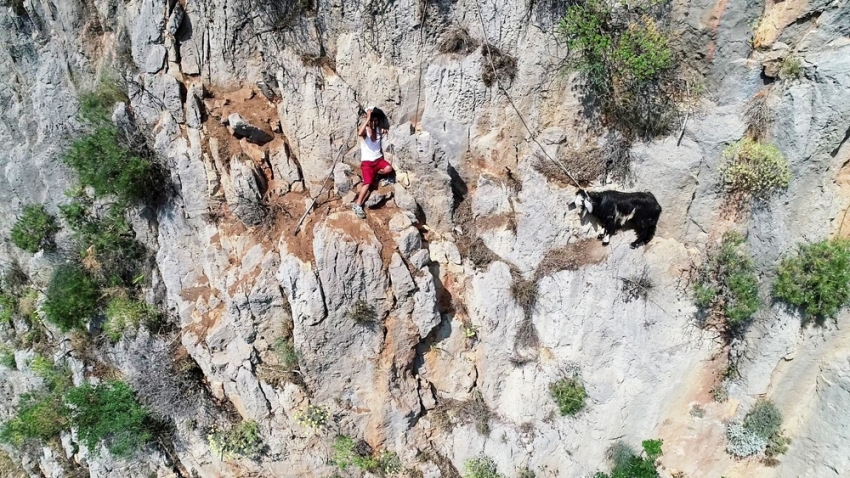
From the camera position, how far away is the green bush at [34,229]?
Answer: 9.26 meters

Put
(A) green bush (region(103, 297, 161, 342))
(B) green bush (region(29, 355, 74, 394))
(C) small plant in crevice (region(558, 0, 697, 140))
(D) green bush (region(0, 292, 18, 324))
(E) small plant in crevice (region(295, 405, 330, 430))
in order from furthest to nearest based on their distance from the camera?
(D) green bush (region(0, 292, 18, 324))
(B) green bush (region(29, 355, 74, 394))
(A) green bush (region(103, 297, 161, 342))
(E) small plant in crevice (region(295, 405, 330, 430))
(C) small plant in crevice (region(558, 0, 697, 140))

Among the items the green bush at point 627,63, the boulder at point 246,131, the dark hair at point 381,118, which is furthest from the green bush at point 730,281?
the boulder at point 246,131

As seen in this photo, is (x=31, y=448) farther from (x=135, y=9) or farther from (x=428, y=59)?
(x=428, y=59)

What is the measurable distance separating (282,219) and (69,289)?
5.05 m

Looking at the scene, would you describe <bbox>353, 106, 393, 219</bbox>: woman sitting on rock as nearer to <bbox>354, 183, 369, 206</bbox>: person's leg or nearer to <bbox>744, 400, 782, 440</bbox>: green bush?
<bbox>354, 183, 369, 206</bbox>: person's leg

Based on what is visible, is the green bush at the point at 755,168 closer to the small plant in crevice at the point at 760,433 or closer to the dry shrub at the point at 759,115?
the dry shrub at the point at 759,115

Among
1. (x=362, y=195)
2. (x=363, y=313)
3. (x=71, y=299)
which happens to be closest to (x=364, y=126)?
(x=362, y=195)

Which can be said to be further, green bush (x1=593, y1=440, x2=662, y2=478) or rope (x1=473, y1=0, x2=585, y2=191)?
green bush (x1=593, y1=440, x2=662, y2=478)

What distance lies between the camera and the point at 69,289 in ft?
27.8

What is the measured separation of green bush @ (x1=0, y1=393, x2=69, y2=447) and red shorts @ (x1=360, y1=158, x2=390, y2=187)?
327 inches

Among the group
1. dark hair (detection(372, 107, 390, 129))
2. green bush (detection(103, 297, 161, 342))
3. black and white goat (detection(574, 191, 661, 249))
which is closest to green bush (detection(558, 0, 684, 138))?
black and white goat (detection(574, 191, 661, 249))

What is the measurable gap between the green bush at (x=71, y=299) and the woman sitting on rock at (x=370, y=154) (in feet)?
20.0

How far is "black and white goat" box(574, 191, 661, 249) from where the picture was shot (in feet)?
20.7

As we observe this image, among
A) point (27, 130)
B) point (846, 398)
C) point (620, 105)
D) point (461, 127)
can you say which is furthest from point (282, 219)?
point (846, 398)
